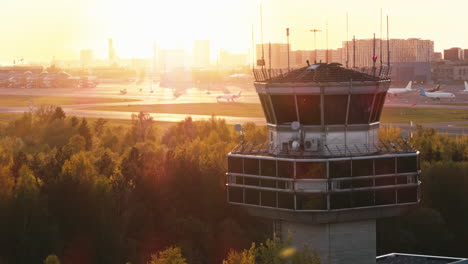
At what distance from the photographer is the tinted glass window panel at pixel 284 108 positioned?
135 feet

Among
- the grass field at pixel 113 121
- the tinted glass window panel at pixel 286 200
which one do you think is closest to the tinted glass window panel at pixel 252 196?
the tinted glass window panel at pixel 286 200

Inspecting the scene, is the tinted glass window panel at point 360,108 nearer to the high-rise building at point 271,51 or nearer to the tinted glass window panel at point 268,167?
the tinted glass window panel at point 268,167

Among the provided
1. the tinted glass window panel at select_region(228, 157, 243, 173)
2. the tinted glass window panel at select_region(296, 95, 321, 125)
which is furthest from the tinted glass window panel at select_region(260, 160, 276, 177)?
the tinted glass window panel at select_region(296, 95, 321, 125)

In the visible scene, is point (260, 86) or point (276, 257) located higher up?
point (260, 86)

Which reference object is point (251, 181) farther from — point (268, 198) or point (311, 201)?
point (311, 201)

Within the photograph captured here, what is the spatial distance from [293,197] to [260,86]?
5.10 metres

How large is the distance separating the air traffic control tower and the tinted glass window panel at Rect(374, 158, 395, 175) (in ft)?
0.13

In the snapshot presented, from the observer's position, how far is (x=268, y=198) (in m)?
41.3

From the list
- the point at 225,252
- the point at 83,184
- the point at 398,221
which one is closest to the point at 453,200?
the point at 398,221

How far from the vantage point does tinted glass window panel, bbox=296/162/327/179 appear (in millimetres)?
40094

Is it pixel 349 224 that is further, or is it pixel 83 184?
pixel 83 184

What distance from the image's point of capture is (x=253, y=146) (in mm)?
44781

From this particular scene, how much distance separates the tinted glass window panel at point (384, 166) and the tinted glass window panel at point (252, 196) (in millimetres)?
4838

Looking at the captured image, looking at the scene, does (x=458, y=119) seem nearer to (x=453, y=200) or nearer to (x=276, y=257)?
(x=453, y=200)
